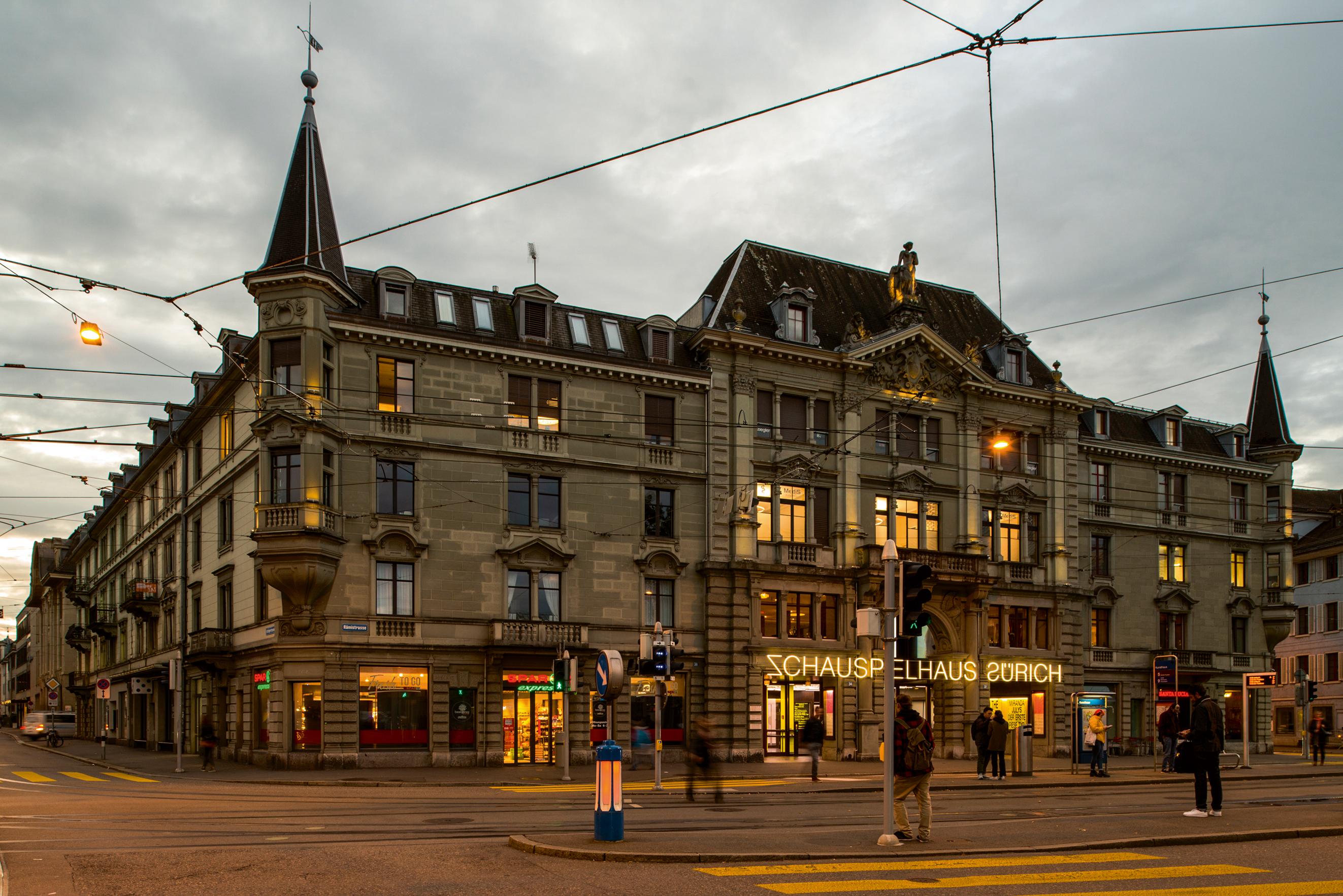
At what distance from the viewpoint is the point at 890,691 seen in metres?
14.0

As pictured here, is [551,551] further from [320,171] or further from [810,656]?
[320,171]

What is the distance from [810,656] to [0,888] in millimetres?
31300

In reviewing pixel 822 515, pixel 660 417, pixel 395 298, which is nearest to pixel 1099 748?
pixel 822 515

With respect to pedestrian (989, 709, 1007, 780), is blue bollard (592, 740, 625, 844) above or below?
above

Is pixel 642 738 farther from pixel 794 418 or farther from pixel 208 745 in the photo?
pixel 208 745

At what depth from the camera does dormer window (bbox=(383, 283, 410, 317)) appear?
3512 cm

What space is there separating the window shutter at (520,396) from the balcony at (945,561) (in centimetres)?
1264

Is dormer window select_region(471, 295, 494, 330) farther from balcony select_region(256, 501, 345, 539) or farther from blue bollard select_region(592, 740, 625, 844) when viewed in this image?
blue bollard select_region(592, 740, 625, 844)

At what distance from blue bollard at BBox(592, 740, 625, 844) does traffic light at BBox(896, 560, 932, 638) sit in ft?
12.4

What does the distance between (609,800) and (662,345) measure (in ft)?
88.2

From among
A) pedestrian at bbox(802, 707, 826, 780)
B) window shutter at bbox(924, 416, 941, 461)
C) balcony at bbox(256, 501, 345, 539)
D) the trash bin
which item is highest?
window shutter at bbox(924, 416, 941, 461)

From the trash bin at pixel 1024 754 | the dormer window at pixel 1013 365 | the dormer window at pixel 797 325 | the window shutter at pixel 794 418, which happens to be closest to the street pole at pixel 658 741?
the trash bin at pixel 1024 754

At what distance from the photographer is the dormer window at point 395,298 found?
115 ft

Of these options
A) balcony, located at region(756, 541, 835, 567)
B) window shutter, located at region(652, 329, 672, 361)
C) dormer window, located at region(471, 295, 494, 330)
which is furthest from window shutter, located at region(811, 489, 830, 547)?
dormer window, located at region(471, 295, 494, 330)
